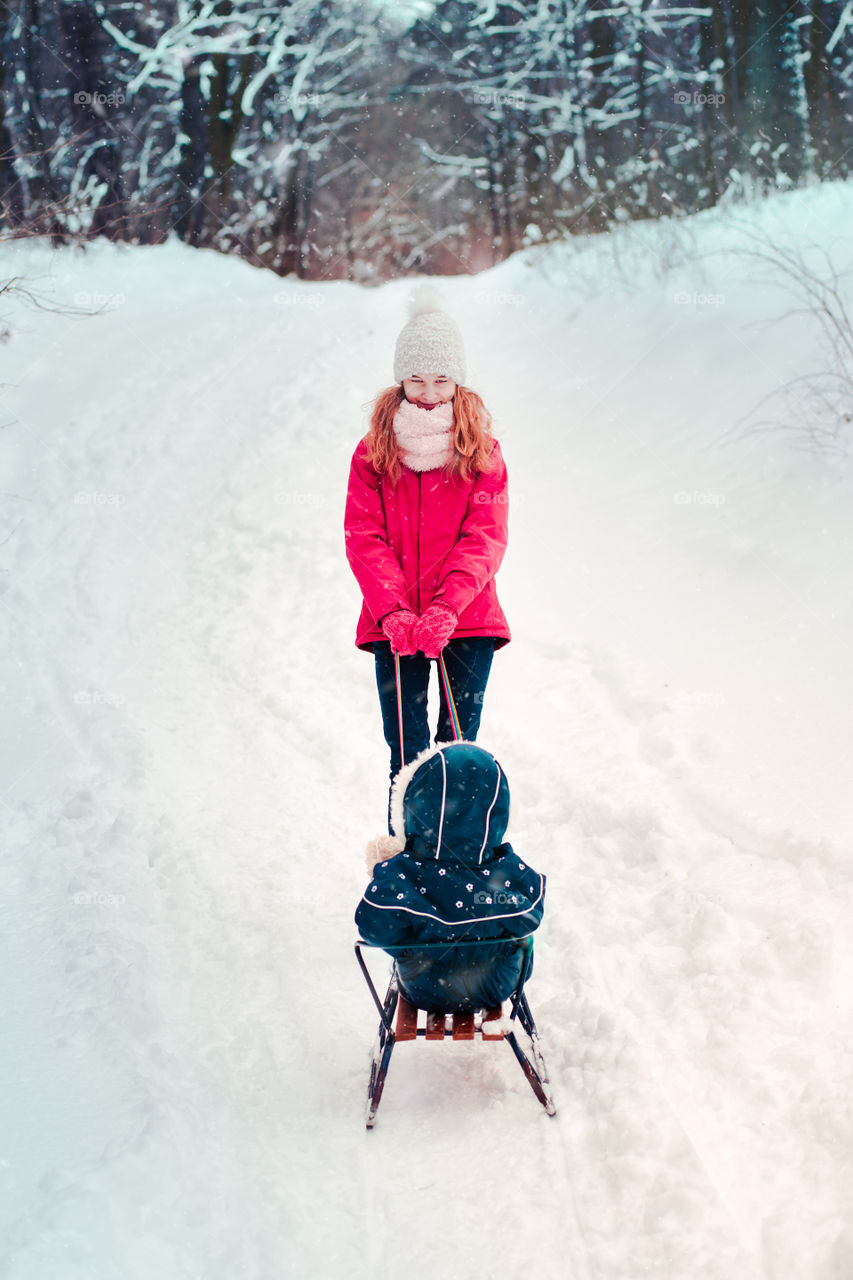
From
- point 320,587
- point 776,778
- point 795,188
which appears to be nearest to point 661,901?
point 776,778

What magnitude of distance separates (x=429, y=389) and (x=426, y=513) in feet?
1.41

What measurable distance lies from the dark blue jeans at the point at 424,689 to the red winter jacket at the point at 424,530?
0.06 meters

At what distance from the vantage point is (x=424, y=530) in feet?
11.3

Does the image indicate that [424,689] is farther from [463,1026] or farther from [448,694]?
[463,1026]

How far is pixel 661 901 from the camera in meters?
3.59

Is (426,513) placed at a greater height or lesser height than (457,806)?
greater

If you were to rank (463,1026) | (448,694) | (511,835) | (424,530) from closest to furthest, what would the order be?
(463,1026)
(448,694)
(424,530)
(511,835)

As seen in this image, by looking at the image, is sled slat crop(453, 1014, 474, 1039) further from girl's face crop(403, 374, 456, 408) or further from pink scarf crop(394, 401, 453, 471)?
girl's face crop(403, 374, 456, 408)

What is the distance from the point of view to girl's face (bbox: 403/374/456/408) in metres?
3.38

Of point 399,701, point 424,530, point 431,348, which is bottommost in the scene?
point 399,701

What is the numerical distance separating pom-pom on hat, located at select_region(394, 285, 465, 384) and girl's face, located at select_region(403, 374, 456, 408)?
0.07 ft

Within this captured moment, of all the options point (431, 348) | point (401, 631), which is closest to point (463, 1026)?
point (401, 631)

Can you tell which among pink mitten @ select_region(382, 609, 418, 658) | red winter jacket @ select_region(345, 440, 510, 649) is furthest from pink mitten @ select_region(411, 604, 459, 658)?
red winter jacket @ select_region(345, 440, 510, 649)

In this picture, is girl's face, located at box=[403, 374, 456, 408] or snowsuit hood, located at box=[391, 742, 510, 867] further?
girl's face, located at box=[403, 374, 456, 408]
